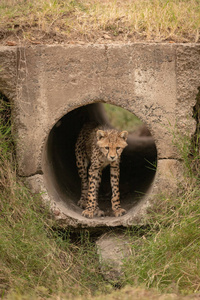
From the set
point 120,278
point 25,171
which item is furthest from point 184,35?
point 120,278

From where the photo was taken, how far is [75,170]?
322 inches

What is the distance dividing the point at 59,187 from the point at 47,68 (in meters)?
2.02

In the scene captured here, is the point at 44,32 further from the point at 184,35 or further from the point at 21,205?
the point at 21,205

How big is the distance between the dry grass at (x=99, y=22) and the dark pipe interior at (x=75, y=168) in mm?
1704

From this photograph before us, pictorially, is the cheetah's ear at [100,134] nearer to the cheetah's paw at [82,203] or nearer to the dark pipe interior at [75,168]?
the dark pipe interior at [75,168]

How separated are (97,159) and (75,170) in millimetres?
1890

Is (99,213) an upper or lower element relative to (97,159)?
lower

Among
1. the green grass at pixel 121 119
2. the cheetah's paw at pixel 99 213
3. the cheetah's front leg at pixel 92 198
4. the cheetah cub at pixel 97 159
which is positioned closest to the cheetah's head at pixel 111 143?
the cheetah cub at pixel 97 159

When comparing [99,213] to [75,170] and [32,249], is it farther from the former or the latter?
[75,170]

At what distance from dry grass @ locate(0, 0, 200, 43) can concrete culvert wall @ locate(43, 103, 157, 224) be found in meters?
1.69

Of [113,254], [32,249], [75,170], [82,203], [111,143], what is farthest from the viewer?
[75,170]

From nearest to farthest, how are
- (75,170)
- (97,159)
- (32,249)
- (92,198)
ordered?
(32,249)
(92,198)
(97,159)
(75,170)

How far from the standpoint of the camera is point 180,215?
5.00 m

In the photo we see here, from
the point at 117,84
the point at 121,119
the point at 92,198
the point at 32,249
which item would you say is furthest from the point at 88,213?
the point at 121,119
